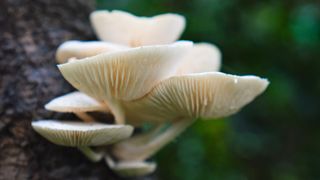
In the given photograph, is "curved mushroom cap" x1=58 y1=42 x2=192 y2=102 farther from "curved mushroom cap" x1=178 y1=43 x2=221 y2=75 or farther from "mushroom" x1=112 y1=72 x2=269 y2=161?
"curved mushroom cap" x1=178 y1=43 x2=221 y2=75

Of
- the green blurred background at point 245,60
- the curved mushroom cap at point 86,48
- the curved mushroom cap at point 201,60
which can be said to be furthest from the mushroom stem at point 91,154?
the green blurred background at point 245,60

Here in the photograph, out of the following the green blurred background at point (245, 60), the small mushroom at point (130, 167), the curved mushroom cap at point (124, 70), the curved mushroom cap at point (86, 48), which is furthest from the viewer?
the green blurred background at point (245, 60)

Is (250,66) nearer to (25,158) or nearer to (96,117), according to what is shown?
(96,117)

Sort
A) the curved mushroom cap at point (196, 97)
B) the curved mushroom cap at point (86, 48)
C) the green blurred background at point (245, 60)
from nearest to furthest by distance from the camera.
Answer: the curved mushroom cap at point (196, 97)
the curved mushroom cap at point (86, 48)
the green blurred background at point (245, 60)

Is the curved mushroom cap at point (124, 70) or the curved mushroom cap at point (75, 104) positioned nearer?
the curved mushroom cap at point (124, 70)

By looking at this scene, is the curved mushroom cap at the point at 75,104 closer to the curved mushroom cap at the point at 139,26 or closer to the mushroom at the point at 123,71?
the mushroom at the point at 123,71

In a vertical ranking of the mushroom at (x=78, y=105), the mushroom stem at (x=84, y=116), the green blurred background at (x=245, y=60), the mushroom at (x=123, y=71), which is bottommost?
the green blurred background at (x=245, y=60)

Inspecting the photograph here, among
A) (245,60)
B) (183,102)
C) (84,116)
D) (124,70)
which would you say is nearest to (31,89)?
(84,116)

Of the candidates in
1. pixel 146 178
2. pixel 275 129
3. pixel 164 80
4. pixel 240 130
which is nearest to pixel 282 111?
pixel 275 129
